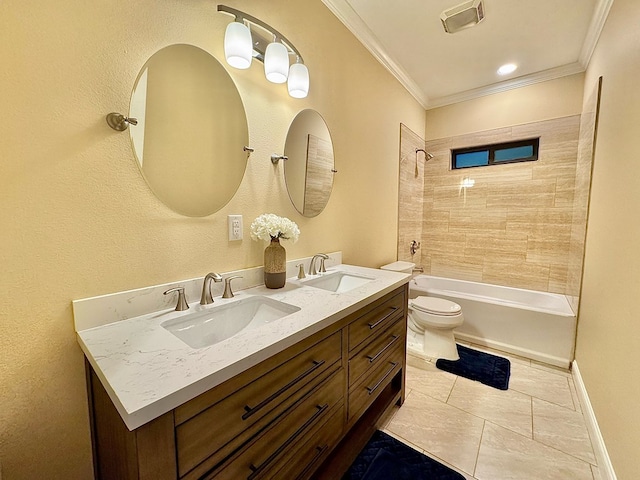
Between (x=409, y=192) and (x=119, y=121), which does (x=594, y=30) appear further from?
(x=119, y=121)

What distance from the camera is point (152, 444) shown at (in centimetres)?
52

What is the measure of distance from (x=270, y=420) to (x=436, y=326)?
6.05 ft

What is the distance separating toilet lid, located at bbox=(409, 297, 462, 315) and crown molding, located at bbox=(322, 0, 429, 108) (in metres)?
2.20

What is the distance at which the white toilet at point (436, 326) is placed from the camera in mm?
2168

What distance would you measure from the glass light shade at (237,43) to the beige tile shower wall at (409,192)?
2.01 metres

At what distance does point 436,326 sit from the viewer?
2.20m

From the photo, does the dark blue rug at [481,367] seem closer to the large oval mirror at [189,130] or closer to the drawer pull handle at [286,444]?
the drawer pull handle at [286,444]

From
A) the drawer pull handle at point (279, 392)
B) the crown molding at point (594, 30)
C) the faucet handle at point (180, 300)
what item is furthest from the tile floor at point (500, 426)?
the crown molding at point (594, 30)

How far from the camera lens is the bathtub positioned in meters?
2.12

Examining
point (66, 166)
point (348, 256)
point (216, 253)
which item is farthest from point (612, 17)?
point (66, 166)

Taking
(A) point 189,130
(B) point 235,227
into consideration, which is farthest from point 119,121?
(B) point 235,227

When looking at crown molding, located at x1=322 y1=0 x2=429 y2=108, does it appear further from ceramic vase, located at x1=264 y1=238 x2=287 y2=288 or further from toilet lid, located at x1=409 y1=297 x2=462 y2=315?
toilet lid, located at x1=409 y1=297 x2=462 y2=315

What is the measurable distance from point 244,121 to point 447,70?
237 centimetres

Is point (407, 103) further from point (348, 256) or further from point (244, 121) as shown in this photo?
point (244, 121)
